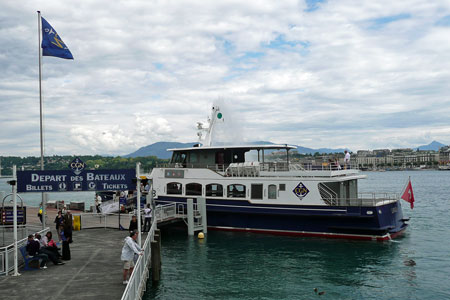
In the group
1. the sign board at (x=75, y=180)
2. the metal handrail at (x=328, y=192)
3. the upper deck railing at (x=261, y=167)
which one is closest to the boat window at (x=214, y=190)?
the upper deck railing at (x=261, y=167)

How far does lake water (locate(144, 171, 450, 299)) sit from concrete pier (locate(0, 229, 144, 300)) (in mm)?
2420

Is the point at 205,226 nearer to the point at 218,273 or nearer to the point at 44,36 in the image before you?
the point at 218,273

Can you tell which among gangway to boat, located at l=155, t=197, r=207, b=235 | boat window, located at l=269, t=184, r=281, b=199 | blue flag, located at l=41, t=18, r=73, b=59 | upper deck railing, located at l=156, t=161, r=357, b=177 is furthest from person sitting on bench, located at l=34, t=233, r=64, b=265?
boat window, located at l=269, t=184, r=281, b=199

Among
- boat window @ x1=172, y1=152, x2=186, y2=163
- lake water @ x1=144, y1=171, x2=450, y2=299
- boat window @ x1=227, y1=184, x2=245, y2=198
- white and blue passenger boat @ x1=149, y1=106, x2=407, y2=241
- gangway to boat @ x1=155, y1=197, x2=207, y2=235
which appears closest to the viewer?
lake water @ x1=144, y1=171, x2=450, y2=299

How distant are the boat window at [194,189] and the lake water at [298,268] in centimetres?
269

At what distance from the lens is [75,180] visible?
48.9 ft

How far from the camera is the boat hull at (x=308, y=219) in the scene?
74.3 ft

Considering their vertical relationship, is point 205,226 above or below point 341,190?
below

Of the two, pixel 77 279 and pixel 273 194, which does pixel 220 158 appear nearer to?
pixel 273 194

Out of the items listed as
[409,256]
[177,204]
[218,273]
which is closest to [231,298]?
[218,273]

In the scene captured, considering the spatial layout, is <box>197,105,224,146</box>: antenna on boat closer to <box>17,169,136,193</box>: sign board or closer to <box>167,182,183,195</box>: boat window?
<box>167,182,183,195</box>: boat window

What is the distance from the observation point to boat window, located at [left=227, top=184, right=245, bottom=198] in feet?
84.2

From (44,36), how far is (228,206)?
13.9 meters

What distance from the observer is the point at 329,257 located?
20469mm
